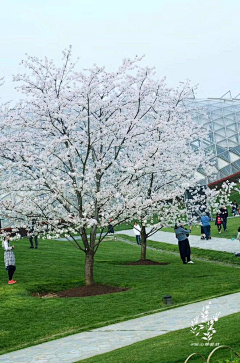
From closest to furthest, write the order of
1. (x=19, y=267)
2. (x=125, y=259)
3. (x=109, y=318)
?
(x=109, y=318) → (x=19, y=267) → (x=125, y=259)

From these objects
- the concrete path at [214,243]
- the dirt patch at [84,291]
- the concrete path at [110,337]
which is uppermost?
the concrete path at [214,243]

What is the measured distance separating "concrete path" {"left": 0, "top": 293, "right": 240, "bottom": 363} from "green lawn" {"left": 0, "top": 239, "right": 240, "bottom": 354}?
685 millimetres

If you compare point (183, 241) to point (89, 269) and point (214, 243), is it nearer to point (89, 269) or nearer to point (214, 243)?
point (89, 269)

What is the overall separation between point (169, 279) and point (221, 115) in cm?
5383

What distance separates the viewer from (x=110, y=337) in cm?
1227

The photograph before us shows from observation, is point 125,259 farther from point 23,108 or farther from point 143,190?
point 23,108

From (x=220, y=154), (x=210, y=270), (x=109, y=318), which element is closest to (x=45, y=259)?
(x=210, y=270)

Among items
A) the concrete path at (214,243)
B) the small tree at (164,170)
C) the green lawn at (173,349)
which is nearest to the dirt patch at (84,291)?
the small tree at (164,170)

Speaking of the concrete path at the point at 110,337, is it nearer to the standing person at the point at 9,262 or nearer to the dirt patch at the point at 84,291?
the dirt patch at the point at 84,291

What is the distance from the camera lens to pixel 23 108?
19797mm

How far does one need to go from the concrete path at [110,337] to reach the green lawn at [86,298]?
0.69 m

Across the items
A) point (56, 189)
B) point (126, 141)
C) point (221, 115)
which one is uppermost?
point (221, 115)

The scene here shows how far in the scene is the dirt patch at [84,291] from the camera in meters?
18.6

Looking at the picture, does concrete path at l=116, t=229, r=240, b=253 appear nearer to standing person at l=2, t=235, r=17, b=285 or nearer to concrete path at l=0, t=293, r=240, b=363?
standing person at l=2, t=235, r=17, b=285
